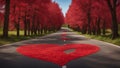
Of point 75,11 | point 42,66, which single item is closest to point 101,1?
point 75,11

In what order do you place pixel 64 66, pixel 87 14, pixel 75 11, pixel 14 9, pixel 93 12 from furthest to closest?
pixel 75 11 < pixel 87 14 < pixel 93 12 < pixel 14 9 < pixel 64 66

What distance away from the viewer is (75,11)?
64.0m

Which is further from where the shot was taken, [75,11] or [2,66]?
[75,11]

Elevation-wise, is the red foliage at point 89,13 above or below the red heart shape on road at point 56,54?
above

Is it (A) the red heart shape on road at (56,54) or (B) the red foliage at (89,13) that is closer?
(A) the red heart shape on road at (56,54)

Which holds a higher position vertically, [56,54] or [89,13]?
[89,13]

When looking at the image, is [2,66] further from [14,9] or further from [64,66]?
[14,9]

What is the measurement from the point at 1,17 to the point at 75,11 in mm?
23215

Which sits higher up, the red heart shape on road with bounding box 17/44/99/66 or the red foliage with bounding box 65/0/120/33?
the red foliage with bounding box 65/0/120/33

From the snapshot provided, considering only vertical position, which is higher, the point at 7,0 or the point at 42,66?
the point at 7,0

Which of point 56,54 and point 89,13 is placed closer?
point 56,54

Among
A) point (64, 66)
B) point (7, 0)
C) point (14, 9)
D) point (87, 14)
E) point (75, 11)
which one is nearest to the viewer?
point (64, 66)

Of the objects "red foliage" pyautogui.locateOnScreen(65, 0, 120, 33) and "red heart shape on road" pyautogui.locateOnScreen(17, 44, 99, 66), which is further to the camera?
"red foliage" pyautogui.locateOnScreen(65, 0, 120, 33)

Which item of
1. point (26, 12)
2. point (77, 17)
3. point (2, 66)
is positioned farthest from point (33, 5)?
point (2, 66)
